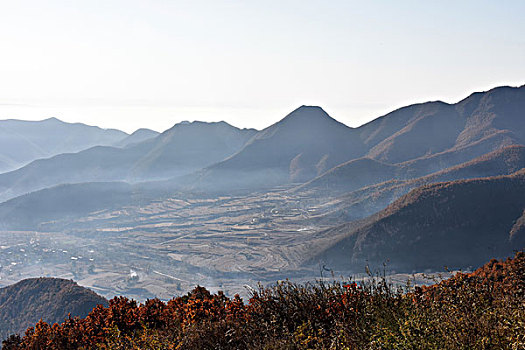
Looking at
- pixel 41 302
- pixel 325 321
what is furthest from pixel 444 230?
pixel 325 321

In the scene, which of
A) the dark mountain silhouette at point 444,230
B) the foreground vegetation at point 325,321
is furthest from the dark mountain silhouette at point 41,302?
the dark mountain silhouette at point 444,230

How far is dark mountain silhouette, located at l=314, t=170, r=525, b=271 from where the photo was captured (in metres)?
89.2

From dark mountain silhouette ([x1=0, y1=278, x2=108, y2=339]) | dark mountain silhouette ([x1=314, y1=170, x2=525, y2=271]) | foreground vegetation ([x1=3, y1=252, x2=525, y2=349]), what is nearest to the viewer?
foreground vegetation ([x1=3, y1=252, x2=525, y2=349])

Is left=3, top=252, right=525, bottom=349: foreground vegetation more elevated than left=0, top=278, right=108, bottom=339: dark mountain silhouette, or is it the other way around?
left=3, top=252, right=525, bottom=349: foreground vegetation

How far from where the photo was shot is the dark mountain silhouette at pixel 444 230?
Answer: 293 ft

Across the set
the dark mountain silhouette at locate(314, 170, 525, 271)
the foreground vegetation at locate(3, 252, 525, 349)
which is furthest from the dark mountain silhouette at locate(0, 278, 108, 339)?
the dark mountain silhouette at locate(314, 170, 525, 271)

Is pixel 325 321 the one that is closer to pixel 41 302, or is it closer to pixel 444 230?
pixel 41 302

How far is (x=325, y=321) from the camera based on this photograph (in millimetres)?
7559

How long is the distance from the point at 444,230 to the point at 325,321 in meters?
97.8

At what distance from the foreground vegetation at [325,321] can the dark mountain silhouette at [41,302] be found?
42681 mm

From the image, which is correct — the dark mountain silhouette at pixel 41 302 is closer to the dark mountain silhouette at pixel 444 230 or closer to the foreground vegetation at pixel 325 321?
the foreground vegetation at pixel 325 321

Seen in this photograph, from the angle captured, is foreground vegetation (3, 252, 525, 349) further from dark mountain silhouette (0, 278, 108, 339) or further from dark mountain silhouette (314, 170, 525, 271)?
dark mountain silhouette (314, 170, 525, 271)

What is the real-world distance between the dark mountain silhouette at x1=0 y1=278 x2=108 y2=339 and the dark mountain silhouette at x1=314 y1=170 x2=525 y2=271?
56604 millimetres

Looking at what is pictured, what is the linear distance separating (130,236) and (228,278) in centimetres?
8141
